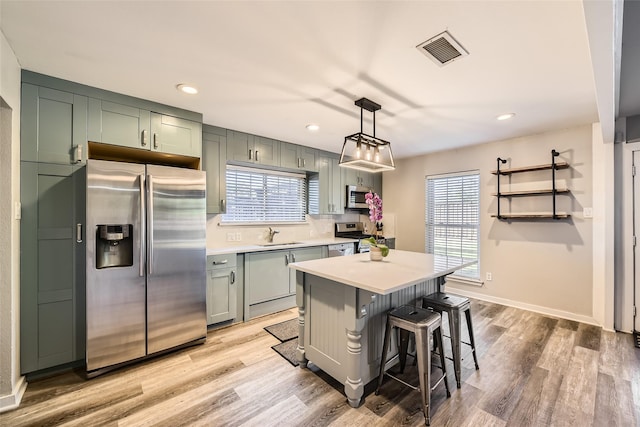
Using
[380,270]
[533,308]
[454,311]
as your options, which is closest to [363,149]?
[380,270]

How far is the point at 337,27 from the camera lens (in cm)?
159

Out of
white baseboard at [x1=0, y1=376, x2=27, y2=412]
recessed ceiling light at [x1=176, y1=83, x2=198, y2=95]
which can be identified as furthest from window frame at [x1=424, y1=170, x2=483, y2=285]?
white baseboard at [x1=0, y1=376, x2=27, y2=412]

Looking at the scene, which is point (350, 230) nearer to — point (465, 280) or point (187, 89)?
point (465, 280)

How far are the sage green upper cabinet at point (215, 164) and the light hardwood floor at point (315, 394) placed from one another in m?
1.65

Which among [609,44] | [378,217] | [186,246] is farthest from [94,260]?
[609,44]

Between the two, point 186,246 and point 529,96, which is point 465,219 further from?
point 186,246

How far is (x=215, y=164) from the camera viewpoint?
11.1 ft

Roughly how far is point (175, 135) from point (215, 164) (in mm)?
652

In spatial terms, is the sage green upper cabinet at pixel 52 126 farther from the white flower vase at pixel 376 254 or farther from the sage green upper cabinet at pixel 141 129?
the white flower vase at pixel 376 254

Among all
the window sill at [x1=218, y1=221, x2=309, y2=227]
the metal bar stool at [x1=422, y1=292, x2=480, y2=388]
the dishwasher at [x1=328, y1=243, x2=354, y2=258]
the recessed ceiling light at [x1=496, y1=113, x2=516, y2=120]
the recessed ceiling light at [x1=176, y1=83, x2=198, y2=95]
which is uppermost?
the recessed ceiling light at [x1=176, y1=83, x2=198, y2=95]

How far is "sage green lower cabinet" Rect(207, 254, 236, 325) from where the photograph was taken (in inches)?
119

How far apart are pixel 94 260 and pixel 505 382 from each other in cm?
343

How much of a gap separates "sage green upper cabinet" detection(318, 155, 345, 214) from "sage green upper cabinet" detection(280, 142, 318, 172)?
0.17 metres

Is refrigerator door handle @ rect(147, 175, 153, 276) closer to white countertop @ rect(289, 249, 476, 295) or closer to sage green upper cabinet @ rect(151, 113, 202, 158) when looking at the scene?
sage green upper cabinet @ rect(151, 113, 202, 158)
